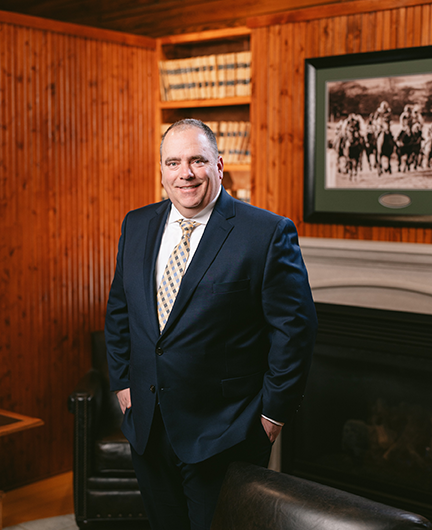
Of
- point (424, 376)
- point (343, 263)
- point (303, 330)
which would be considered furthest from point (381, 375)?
point (303, 330)

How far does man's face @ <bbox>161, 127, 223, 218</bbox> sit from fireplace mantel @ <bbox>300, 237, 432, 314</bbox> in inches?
51.8

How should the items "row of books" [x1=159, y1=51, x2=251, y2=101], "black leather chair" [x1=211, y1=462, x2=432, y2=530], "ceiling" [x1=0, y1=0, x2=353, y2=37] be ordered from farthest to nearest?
1. "ceiling" [x1=0, y1=0, x2=353, y2=37]
2. "row of books" [x1=159, y1=51, x2=251, y2=101]
3. "black leather chair" [x1=211, y1=462, x2=432, y2=530]

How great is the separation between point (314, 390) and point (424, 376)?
612mm

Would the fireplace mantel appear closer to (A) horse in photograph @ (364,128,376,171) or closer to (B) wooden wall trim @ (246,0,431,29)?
(A) horse in photograph @ (364,128,376,171)

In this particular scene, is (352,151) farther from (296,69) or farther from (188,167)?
(188,167)

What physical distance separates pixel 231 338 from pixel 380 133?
1567 mm

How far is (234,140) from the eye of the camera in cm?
343

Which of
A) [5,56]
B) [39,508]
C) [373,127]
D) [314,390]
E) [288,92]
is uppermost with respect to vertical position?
[5,56]

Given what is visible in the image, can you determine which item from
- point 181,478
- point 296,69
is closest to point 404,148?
point 296,69

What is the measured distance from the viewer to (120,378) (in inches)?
77.5

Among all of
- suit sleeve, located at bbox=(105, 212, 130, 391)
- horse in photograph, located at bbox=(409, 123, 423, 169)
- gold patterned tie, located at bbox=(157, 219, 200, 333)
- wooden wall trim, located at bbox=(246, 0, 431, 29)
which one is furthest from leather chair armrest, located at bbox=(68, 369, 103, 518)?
wooden wall trim, located at bbox=(246, 0, 431, 29)

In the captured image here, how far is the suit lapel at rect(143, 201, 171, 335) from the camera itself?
1.74 m

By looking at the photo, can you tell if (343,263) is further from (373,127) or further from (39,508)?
(39,508)

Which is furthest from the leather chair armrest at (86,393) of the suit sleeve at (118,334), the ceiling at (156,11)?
the ceiling at (156,11)
